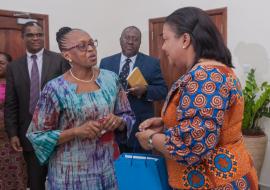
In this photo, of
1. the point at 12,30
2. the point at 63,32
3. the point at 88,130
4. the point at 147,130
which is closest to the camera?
the point at 147,130

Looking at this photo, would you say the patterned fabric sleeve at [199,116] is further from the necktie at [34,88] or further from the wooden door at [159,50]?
the wooden door at [159,50]

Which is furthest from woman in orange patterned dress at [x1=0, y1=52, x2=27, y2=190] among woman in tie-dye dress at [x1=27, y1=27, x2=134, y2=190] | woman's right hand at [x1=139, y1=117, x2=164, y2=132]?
woman's right hand at [x1=139, y1=117, x2=164, y2=132]

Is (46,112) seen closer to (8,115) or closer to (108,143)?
(108,143)

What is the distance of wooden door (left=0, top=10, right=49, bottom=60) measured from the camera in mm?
4129

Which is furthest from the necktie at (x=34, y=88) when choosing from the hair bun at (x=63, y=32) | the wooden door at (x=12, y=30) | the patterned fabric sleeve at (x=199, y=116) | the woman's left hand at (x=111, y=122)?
the patterned fabric sleeve at (x=199, y=116)

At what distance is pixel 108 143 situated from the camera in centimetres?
177

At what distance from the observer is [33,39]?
9.86 ft

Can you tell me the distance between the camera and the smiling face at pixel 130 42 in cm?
330

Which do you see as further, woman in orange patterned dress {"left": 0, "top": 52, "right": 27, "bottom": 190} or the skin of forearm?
woman in orange patterned dress {"left": 0, "top": 52, "right": 27, "bottom": 190}

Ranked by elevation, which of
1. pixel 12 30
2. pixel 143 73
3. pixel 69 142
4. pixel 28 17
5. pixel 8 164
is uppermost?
pixel 28 17

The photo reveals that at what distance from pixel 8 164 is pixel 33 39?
122cm

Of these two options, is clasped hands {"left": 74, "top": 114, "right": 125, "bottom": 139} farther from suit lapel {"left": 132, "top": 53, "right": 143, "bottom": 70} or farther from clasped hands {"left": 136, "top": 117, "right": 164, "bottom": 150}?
suit lapel {"left": 132, "top": 53, "right": 143, "bottom": 70}

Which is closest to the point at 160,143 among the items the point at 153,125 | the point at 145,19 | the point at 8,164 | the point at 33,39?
the point at 153,125

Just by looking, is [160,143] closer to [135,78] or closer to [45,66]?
[135,78]
